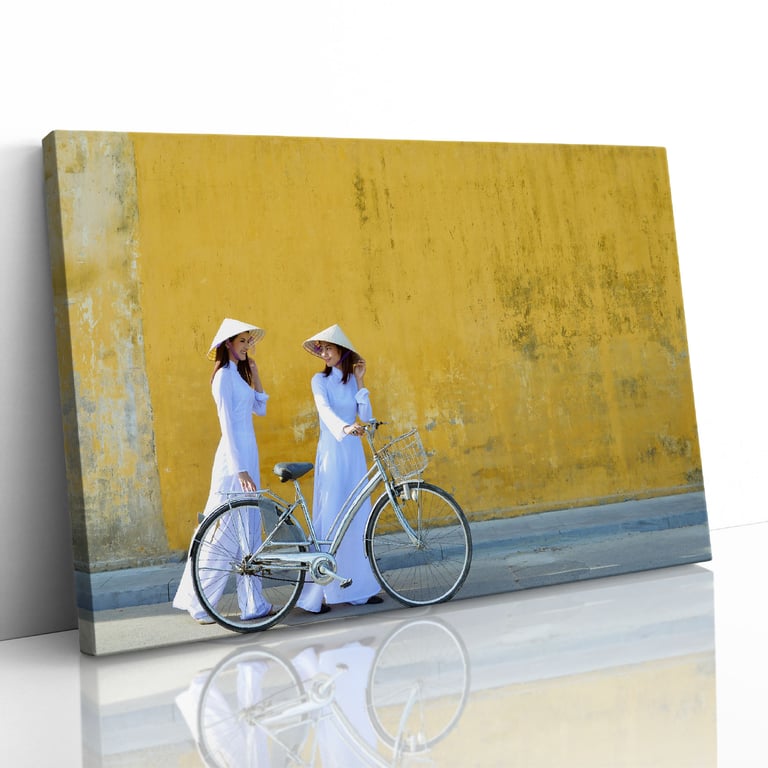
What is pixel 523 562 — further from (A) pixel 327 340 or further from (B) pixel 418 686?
(B) pixel 418 686

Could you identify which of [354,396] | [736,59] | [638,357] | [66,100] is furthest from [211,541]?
[736,59]

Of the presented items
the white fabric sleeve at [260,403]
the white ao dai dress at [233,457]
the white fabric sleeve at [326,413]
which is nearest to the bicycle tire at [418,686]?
the white ao dai dress at [233,457]

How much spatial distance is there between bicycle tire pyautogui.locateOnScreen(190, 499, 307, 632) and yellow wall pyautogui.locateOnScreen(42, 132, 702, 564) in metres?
0.16

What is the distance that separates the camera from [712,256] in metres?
6.82

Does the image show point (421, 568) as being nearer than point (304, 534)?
No

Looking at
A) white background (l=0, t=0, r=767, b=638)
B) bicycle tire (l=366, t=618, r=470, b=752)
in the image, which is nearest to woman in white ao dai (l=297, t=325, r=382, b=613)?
bicycle tire (l=366, t=618, r=470, b=752)

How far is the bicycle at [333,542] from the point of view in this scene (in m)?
4.89

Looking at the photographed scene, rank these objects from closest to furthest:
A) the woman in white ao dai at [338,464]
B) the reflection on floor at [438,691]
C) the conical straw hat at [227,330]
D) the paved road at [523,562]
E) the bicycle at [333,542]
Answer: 1. the reflection on floor at [438,691]
2. the paved road at [523,562]
3. the bicycle at [333,542]
4. the conical straw hat at [227,330]
5. the woman in white ao dai at [338,464]

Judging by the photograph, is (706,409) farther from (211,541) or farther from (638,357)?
(211,541)

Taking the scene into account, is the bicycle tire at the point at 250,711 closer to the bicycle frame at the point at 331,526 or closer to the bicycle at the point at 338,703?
the bicycle at the point at 338,703

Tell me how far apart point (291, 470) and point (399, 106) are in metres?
2.20

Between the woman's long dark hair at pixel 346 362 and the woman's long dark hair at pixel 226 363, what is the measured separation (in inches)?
15.8

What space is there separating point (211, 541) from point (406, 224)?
73.6 inches

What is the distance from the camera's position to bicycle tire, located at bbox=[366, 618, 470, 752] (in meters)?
3.47
